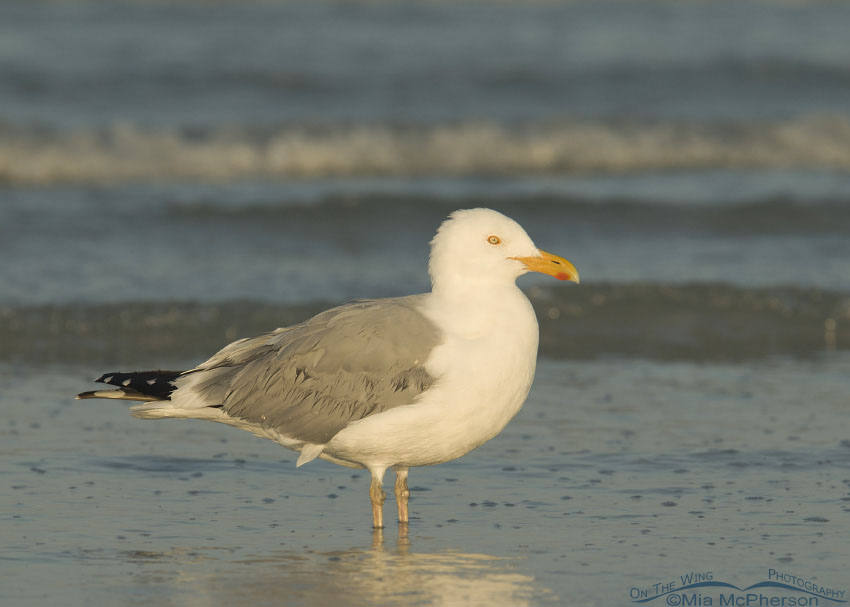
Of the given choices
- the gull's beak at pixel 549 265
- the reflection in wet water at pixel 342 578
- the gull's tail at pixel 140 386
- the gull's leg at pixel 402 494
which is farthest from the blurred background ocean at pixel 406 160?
the reflection in wet water at pixel 342 578

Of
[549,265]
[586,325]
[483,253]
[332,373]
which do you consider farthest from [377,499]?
[586,325]

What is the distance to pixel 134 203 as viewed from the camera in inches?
556

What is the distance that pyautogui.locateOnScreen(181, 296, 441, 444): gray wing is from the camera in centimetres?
563

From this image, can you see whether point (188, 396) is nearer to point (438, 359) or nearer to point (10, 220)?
point (438, 359)

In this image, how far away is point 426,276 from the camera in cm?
1157

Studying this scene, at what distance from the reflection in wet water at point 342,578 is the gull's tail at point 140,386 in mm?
843

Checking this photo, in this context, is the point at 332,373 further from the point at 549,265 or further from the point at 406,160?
the point at 406,160

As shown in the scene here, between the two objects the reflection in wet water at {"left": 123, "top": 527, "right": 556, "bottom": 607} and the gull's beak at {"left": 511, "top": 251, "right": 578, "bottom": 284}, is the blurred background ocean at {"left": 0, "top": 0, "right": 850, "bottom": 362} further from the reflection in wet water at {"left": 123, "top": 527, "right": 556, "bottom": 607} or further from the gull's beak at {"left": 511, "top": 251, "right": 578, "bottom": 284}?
Answer: the reflection in wet water at {"left": 123, "top": 527, "right": 556, "bottom": 607}

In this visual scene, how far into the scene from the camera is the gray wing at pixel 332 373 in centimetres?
563

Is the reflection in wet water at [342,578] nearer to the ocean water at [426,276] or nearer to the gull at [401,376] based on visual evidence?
the ocean water at [426,276]

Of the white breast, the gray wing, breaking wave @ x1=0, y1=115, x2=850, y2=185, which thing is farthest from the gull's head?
breaking wave @ x1=0, y1=115, x2=850, y2=185

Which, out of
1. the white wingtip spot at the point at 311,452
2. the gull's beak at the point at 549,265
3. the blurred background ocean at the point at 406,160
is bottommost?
the white wingtip spot at the point at 311,452

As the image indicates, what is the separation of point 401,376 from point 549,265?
88 cm

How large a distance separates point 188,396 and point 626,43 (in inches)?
739
